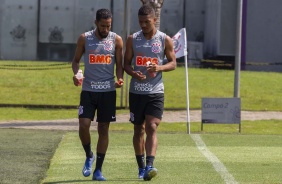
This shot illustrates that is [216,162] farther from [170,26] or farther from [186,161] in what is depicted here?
[170,26]

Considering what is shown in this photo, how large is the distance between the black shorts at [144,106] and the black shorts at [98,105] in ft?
0.90

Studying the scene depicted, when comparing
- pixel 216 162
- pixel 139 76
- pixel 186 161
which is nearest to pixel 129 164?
pixel 186 161

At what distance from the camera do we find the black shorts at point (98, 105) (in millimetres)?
11086

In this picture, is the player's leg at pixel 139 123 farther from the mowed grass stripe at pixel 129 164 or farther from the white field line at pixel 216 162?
the white field line at pixel 216 162

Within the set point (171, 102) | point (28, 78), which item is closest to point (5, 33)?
point (28, 78)

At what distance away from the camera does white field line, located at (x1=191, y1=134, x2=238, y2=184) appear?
36.9 feet

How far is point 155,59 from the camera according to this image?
36.4ft

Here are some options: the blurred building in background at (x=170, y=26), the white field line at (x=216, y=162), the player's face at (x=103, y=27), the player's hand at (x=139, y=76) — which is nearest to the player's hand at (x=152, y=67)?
the player's hand at (x=139, y=76)

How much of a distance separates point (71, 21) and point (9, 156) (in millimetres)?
47170

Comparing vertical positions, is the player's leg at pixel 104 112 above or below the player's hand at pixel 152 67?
below

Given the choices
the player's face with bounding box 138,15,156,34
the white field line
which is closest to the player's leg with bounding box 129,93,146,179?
the player's face with bounding box 138,15,156,34

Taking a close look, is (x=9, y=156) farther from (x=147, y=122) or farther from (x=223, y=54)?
(x=223, y=54)

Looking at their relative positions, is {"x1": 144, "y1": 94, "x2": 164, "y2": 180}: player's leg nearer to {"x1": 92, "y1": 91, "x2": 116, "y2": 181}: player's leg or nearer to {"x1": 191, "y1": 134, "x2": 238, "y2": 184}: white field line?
{"x1": 92, "y1": 91, "x2": 116, "y2": 181}: player's leg

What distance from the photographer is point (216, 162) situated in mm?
13250
